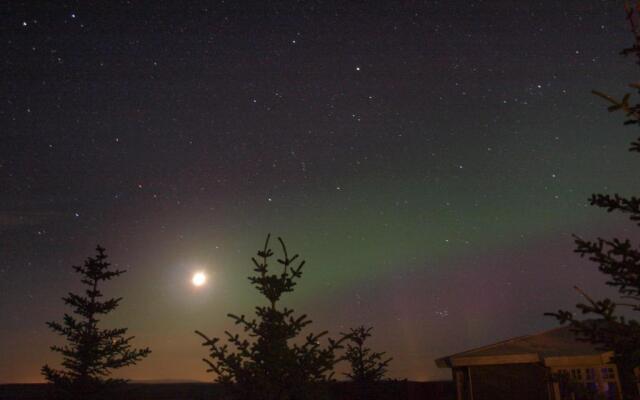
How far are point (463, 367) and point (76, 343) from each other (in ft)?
45.5

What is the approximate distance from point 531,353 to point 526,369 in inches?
20.7

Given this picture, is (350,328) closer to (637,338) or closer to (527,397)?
(527,397)

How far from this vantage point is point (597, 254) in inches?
164

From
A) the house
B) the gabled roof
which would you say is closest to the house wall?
the house

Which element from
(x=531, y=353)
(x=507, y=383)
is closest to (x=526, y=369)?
(x=531, y=353)

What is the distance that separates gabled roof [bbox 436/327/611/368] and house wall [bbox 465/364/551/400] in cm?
23

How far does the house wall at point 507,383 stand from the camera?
13.7 m

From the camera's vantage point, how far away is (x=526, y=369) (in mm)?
13891

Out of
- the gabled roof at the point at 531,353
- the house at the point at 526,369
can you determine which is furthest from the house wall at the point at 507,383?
the gabled roof at the point at 531,353

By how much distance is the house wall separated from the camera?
1366 cm

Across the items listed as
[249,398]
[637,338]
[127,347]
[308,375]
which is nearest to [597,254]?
[637,338]

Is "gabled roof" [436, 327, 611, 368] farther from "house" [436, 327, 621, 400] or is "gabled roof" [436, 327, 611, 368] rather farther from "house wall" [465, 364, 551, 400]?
"house wall" [465, 364, 551, 400]

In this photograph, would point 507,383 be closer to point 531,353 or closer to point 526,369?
point 526,369

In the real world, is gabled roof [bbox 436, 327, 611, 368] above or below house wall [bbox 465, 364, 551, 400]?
above
